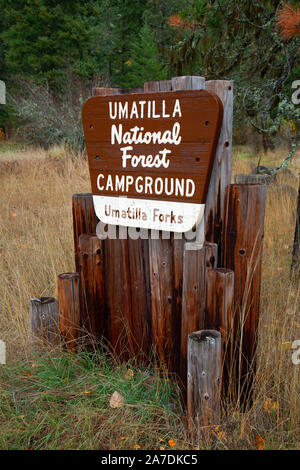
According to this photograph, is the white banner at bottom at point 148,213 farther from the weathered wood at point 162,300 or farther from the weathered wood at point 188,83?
the weathered wood at point 188,83

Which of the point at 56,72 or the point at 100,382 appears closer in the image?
the point at 100,382

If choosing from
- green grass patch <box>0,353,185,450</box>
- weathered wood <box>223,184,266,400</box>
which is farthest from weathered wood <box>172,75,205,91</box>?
green grass patch <box>0,353,185,450</box>

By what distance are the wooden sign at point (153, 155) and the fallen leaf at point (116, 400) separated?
898 mm

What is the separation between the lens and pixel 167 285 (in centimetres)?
217

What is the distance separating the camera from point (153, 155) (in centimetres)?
203

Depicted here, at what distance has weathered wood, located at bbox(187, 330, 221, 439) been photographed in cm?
180

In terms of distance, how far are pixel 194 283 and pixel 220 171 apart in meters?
0.57

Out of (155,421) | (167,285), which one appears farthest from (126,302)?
(155,421)

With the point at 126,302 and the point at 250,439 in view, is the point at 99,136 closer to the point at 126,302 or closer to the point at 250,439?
the point at 126,302

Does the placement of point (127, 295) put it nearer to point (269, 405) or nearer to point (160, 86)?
point (269, 405)

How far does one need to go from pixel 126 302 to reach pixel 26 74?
24.4 m

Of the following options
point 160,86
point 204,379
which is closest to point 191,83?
point 160,86

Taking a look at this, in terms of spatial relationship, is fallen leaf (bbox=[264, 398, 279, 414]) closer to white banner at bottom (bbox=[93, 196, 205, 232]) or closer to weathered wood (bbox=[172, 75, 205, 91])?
white banner at bottom (bbox=[93, 196, 205, 232])

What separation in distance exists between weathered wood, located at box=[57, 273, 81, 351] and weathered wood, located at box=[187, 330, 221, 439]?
0.85 m
